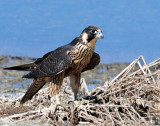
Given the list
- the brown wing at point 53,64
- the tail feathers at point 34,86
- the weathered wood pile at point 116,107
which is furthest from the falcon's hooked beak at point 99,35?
the tail feathers at point 34,86

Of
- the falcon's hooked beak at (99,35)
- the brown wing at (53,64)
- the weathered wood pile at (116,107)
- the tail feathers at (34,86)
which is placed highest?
the falcon's hooked beak at (99,35)

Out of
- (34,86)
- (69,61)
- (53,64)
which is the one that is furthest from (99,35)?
(34,86)

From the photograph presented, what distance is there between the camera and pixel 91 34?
19.9 ft

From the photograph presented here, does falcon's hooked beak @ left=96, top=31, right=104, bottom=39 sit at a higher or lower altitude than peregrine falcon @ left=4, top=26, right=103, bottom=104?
higher

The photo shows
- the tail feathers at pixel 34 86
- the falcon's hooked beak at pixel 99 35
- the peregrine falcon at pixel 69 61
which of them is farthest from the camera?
the tail feathers at pixel 34 86

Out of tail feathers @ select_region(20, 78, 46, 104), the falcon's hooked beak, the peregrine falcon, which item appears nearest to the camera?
the falcon's hooked beak

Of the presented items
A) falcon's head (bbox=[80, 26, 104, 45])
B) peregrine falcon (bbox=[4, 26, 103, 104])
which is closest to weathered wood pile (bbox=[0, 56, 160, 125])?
peregrine falcon (bbox=[4, 26, 103, 104])

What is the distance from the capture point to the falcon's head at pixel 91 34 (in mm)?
6037

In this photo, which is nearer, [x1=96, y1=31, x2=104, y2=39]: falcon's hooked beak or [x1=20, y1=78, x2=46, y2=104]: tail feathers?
[x1=96, y1=31, x2=104, y2=39]: falcon's hooked beak

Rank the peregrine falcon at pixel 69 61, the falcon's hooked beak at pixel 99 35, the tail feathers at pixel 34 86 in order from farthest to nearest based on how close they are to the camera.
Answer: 1. the tail feathers at pixel 34 86
2. the peregrine falcon at pixel 69 61
3. the falcon's hooked beak at pixel 99 35

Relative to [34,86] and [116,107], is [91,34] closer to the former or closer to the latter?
[116,107]

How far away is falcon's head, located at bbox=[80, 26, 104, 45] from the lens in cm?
604

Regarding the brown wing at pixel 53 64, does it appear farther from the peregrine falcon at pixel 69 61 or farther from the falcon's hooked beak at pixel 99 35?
the falcon's hooked beak at pixel 99 35

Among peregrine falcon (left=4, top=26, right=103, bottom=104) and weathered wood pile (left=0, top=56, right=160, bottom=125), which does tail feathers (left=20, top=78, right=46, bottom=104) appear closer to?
peregrine falcon (left=4, top=26, right=103, bottom=104)
